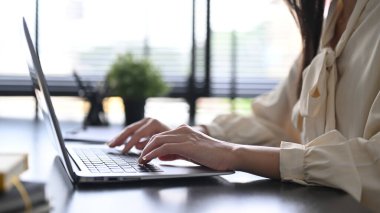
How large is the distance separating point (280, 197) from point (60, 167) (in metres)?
0.51

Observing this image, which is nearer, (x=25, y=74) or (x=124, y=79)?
(x=124, y=79)

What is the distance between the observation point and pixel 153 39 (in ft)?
7.25

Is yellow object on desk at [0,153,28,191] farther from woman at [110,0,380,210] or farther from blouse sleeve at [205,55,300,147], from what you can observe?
blouse sleeve at [205,55,300,147]

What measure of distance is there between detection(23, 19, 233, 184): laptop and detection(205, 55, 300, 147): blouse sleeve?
0.42 metres

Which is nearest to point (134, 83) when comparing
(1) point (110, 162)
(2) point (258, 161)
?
(1) point (110, 162)

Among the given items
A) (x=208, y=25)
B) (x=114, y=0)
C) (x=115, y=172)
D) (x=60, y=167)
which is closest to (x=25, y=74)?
Answer: (x=114, y=0)

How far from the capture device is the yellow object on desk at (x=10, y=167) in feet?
1.95

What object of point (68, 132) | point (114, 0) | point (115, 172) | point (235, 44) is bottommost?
point (68, 132)

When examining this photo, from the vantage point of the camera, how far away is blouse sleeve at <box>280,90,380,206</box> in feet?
3.04

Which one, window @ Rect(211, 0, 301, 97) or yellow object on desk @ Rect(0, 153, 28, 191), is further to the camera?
window @ Rect(211, 0, 301, 97)

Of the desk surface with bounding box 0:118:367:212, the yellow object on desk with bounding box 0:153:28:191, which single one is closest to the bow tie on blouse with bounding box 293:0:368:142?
the desk surface with bounding box 0:118:367:212

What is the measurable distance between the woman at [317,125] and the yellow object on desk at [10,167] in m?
0.37

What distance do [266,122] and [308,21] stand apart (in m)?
0.34

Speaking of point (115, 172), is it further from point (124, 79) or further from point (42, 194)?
point (124, 79)
